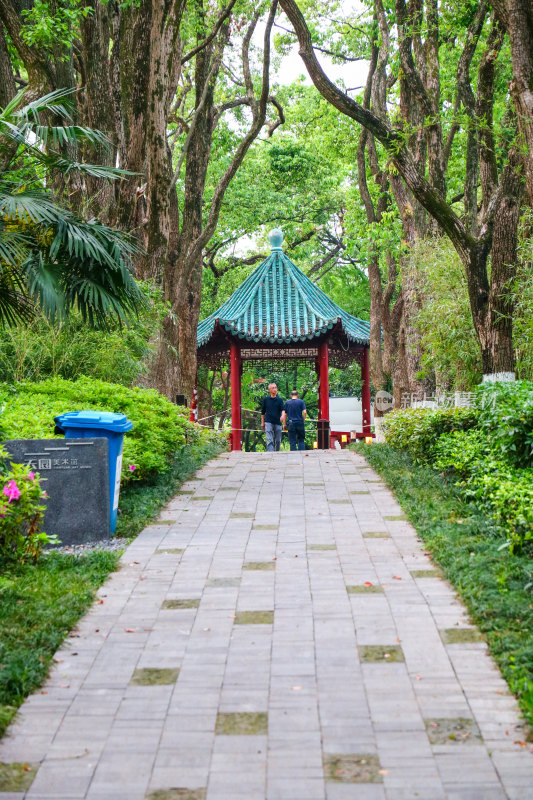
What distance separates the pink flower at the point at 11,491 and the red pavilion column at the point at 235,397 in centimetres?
1176

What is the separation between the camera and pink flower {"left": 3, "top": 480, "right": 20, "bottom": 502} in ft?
16.9

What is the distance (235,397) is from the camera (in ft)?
56.4

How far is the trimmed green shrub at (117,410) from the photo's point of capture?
7.45 m

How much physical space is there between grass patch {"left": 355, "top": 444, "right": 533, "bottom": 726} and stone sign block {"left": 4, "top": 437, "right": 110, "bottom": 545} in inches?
103

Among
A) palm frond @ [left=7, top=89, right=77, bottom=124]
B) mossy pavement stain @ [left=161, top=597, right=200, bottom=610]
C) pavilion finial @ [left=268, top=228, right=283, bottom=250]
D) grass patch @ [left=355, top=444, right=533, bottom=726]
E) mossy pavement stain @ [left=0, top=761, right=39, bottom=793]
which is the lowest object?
mossy pavement stain @ [left=0, top=761, right=39, bottom=793]

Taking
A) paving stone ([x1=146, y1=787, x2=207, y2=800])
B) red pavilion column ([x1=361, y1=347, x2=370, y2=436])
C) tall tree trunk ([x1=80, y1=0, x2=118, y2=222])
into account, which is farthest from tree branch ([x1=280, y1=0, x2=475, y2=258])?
red pavilion column ([x1=361, y1=347, x2=370, y2=436])

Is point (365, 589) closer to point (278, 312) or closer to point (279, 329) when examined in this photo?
point (279, 329)

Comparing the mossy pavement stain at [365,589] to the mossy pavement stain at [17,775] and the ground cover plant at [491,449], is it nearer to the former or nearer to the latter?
the ground cover plant at [491,449]

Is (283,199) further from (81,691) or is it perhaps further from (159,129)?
(81,691)

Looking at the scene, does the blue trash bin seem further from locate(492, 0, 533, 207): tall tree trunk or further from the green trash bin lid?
locate(492, 0, 533, 207): tall tree trunk

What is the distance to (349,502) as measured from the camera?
26.8 ft

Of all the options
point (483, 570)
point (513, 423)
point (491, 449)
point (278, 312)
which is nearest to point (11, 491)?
point (483, 570)

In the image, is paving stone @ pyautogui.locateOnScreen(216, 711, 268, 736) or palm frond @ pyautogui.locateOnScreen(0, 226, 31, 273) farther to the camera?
palm frond @ pyautogui.locateOnScreen(0, 226, 31, 273)

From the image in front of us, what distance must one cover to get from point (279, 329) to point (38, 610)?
41.1 feet
